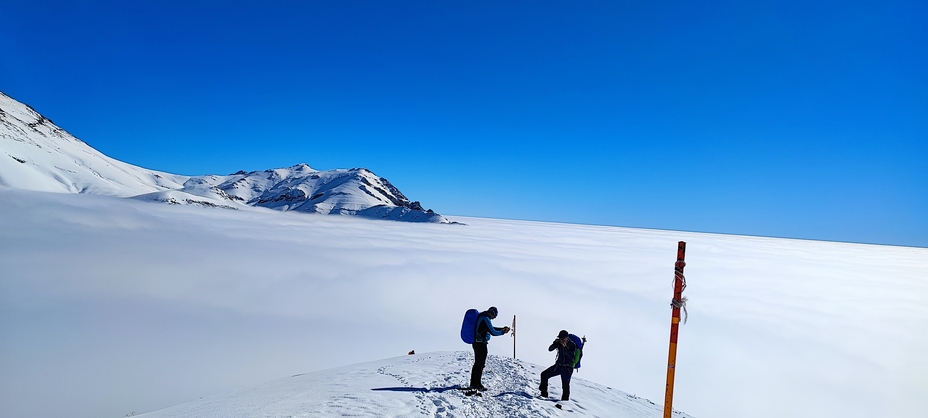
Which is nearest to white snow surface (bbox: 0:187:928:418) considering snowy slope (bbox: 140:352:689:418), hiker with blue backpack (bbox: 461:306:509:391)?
snowy slope (bbox: 140:352:689:418)

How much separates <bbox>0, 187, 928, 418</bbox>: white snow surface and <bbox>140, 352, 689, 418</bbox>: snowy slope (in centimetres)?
11

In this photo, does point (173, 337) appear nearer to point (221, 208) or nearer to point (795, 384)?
point (795, 384)

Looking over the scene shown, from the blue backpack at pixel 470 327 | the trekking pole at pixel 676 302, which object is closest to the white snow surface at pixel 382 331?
the blue backpack at pixel 470 327

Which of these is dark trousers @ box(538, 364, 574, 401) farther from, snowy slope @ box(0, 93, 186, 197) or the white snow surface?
snowy slope @ box(0, 93, 186, 197)

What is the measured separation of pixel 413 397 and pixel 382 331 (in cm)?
1682

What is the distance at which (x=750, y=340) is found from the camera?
30.0m

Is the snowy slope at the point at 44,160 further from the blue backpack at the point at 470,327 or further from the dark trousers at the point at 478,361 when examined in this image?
the dark trousers at the point at 478,361

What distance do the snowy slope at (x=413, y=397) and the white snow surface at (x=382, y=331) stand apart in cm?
11

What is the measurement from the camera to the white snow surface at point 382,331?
1351 centimetres

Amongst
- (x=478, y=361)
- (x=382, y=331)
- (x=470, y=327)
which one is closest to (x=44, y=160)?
(x=382, y=331)

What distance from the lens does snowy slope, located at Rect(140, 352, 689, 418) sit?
25.9ft

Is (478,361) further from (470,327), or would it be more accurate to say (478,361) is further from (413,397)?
(413,397)

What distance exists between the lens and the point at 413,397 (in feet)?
28.7

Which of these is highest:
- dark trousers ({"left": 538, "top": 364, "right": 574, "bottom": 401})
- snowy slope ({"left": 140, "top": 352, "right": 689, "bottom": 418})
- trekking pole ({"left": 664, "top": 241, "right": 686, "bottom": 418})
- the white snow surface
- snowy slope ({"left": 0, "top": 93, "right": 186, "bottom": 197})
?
snowy slope ({"left": 0, "top": 93, "right": 186, "bottom": 197})
